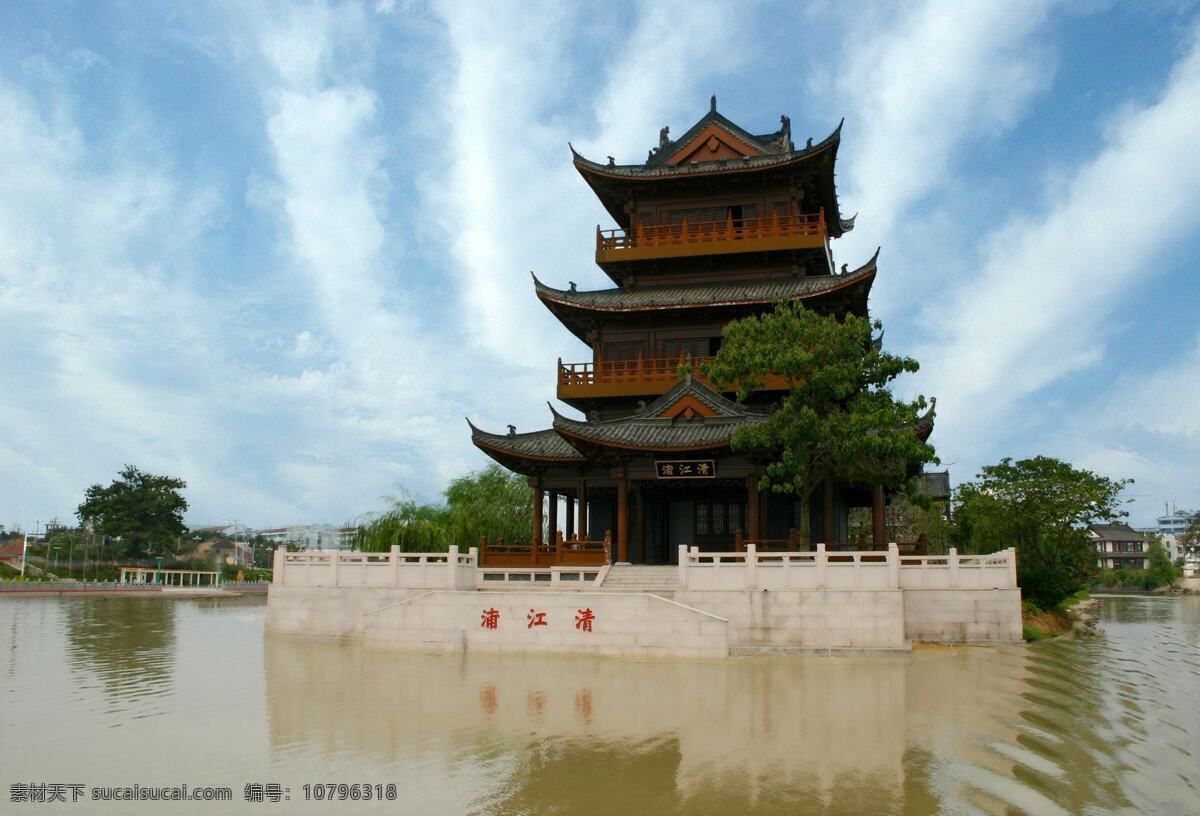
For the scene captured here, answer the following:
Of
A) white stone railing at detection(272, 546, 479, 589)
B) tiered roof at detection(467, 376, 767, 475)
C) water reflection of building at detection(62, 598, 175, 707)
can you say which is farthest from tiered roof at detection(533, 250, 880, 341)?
water reflection of building at detection(62, 598, 175, 707)

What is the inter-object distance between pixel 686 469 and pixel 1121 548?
8871 centimetres

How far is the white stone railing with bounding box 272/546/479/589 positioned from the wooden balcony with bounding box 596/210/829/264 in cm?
1249

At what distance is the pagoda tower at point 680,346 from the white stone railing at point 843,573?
12.8ft

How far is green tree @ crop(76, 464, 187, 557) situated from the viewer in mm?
69500

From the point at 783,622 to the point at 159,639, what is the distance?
16.5 meters

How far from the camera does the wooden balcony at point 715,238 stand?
29656 mm

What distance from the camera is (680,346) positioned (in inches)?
1211

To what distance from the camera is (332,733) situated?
1231cm

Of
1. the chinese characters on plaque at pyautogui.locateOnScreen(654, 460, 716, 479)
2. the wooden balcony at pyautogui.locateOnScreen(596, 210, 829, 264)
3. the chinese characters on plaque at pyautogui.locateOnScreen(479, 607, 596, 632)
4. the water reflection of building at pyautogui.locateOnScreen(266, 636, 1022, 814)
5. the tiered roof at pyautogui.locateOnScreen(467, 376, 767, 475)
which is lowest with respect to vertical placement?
the water reflection of building at pyautogui.locateOnScreen(266, 636, 1022, 814)

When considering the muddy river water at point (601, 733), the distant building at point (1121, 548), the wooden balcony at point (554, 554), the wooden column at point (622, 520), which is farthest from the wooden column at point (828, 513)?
the distant building at point (1121, 548)

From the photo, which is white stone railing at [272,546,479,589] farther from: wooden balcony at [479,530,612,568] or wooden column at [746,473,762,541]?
wooden column at [746,473,762,541]

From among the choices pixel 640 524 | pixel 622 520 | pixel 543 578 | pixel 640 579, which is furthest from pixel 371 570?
pixel 640 524

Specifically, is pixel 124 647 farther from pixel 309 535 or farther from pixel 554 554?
pixel 309 535

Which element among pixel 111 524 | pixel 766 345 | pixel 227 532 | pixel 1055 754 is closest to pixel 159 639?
pixel 766 345
